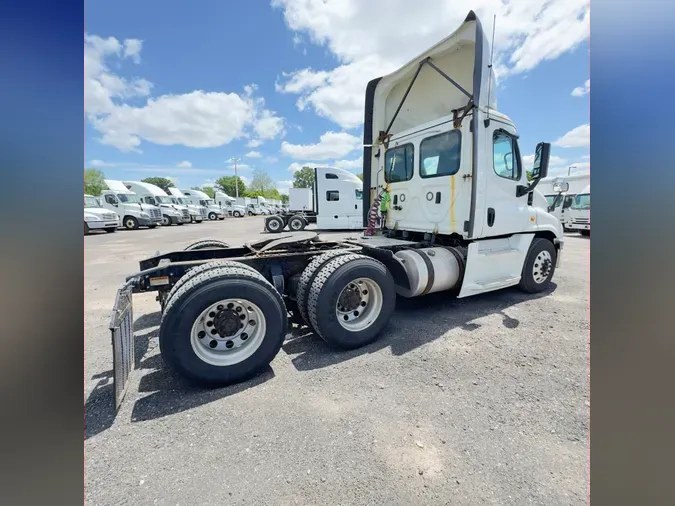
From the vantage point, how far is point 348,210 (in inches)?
697

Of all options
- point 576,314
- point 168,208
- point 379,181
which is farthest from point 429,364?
point 168,208

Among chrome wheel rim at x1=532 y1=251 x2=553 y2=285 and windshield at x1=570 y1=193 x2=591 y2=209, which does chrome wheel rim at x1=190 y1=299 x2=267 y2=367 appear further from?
windshield at x1=570 y1=193 x2=591 y2=209

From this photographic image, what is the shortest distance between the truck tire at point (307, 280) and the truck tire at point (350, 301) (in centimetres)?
7

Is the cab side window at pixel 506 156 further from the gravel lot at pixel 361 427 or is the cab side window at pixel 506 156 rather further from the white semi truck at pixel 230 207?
the white semi truck at pixel 230 207

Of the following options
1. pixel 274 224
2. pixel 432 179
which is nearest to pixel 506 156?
pixel 432 179

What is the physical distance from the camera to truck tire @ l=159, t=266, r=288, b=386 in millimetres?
2822

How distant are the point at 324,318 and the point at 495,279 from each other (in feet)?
10.5

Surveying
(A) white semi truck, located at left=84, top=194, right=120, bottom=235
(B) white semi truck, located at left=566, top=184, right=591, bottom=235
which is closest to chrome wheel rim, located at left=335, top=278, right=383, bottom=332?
(A) white semi truck, located at left=84, top=194, right=120, bottom=235

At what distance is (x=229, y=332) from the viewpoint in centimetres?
316

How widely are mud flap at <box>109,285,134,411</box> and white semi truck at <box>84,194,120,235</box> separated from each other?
18123 mm

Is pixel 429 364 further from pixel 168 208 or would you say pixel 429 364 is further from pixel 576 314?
pixel 168 208

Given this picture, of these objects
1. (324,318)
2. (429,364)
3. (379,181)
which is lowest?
(429,364)

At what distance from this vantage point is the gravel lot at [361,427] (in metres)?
1.89

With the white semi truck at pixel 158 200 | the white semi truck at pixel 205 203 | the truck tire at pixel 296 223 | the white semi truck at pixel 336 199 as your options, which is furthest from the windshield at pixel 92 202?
the white semi truck at pixel 205 203
